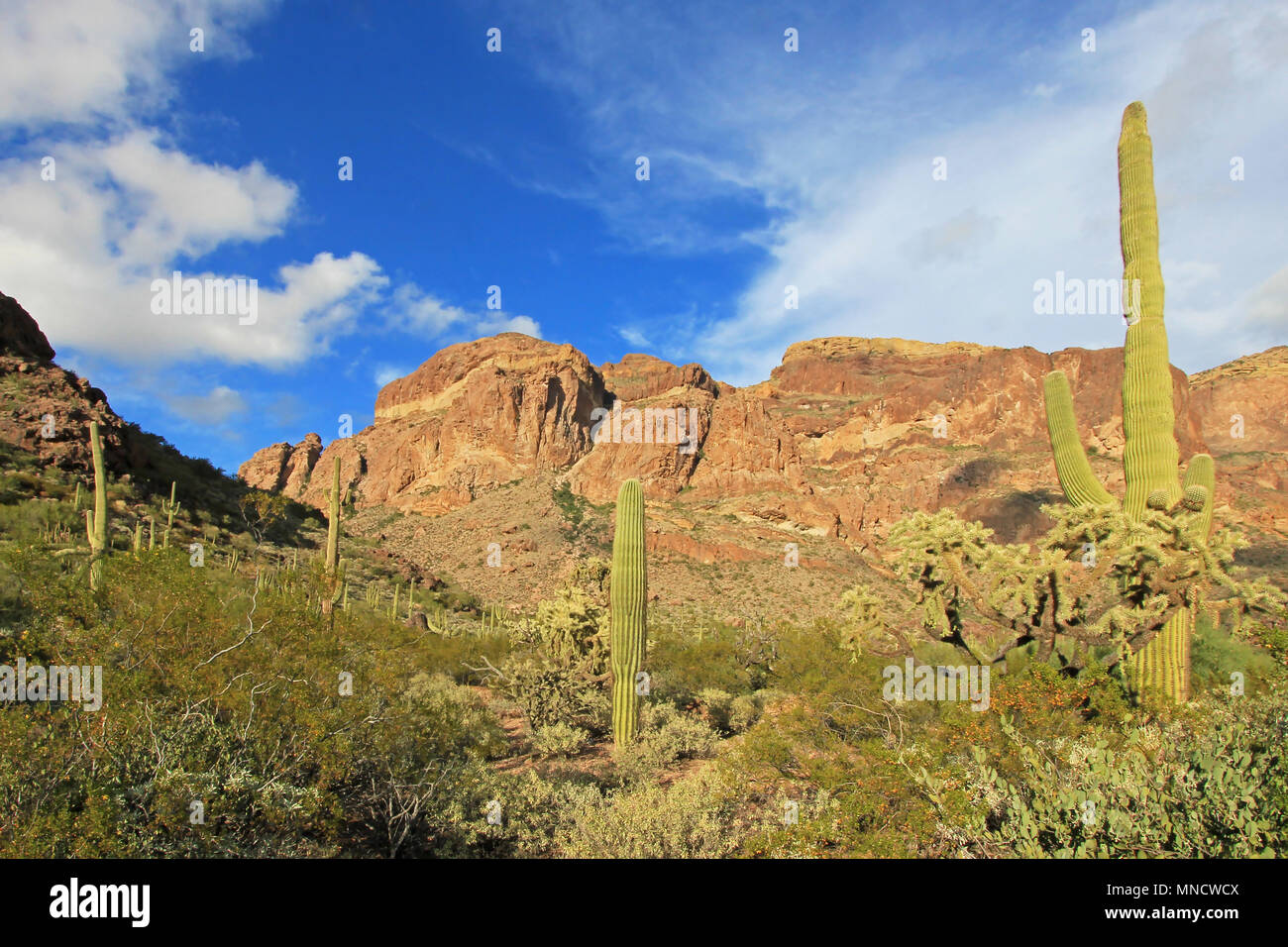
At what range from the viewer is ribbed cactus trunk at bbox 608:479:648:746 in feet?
42.4

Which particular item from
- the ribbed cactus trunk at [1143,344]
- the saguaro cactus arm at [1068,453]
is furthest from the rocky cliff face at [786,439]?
the ribbed cactus trunk at [1143,344]

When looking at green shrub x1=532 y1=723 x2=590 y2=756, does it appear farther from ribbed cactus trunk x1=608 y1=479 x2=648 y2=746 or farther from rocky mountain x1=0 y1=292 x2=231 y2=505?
rocky mountain x1=0 y1=292 x2=231 y2=505

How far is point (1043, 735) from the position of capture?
7.43 metres

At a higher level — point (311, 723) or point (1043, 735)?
point (311, 723)

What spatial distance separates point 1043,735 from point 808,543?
5105cm

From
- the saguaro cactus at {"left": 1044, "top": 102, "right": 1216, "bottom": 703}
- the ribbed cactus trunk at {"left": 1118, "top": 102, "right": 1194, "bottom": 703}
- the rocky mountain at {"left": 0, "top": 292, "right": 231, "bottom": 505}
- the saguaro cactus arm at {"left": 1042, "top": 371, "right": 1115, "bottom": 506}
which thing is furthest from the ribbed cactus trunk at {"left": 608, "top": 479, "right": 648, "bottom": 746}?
the rocky mountain at {"left": 0, "top": 292, "right": 231, "bottom": 505}

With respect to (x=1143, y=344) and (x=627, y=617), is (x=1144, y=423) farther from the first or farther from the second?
(x=627, y=617)

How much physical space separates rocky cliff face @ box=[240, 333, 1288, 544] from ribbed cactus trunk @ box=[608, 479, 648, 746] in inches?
1885

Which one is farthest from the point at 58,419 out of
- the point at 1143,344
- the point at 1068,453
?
the point at 1143,344

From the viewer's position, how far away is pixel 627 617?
13.6m

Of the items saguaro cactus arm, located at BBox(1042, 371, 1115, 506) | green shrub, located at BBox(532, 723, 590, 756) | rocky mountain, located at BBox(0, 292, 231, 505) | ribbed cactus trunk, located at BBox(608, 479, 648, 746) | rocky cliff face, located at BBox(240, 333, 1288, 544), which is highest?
rocky cliff face, located at BBox(240, 333, 1288, 544)

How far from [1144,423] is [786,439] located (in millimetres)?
64290
